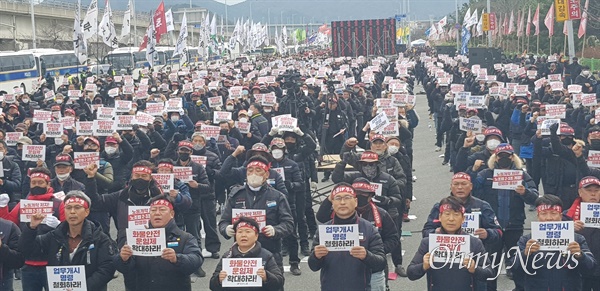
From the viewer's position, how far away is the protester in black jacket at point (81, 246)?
7082 mm

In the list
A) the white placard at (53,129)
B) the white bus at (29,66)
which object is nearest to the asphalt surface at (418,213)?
the white placard at (53,129)

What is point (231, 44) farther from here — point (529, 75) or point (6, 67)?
point (529, 75)

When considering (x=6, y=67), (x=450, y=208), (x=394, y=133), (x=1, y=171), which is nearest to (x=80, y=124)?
(x=1, y=171)

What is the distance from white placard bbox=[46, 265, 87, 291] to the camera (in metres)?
6.89

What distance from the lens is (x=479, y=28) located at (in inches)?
2206

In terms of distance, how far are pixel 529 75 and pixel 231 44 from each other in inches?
1541

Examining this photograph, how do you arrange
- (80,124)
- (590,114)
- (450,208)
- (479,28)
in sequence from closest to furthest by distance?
(450,208)
(80,124)
(590,114)
(479,28)

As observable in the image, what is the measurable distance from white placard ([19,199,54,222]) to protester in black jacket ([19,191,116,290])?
2.43ft

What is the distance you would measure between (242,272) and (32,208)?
2630 mm

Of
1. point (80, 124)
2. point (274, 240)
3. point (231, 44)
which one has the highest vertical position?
point (231, 44)

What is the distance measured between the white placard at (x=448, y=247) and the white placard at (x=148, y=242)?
216 cm

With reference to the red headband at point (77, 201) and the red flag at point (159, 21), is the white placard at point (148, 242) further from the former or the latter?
the red flag at point (159, 21)

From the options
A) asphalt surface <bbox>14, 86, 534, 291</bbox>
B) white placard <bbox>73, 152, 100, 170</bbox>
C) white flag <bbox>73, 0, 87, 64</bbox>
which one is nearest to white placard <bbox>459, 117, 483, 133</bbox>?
asphalt surface <bbox>14, 86, 534, 291</bbox>

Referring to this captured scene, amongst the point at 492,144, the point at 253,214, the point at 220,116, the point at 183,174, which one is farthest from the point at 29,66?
the point at 253,214
